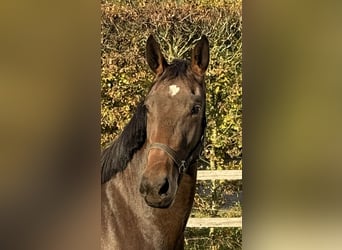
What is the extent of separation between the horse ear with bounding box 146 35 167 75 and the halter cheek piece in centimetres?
35

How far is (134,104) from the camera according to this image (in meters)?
2.36

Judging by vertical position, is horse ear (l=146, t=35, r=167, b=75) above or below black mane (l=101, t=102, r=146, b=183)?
above

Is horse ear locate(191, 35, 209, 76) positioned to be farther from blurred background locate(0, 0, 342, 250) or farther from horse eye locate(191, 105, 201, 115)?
horse eye locate(191, 105, 201, 115)

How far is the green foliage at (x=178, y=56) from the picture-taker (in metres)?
2.35

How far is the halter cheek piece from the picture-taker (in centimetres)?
222

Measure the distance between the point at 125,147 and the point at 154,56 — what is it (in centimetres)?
44

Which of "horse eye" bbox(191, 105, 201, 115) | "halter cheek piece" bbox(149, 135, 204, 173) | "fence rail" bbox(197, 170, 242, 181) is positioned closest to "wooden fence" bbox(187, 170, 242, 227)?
"fence rail" bbox(197, 170, 242, 181)

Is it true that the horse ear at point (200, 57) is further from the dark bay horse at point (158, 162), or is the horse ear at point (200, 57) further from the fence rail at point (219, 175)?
the fence rail at point (219, 175)

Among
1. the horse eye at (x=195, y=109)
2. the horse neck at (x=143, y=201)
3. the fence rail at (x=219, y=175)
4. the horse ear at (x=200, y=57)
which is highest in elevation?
the horse ear at (x=200, y=57)

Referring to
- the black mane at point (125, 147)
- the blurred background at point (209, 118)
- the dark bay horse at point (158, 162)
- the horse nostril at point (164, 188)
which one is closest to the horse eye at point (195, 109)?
the dark bay horse at point (158, 162)

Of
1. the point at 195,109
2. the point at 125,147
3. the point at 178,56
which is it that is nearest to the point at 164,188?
the point at 125,147

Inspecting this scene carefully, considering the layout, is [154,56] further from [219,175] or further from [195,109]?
[219,175]
